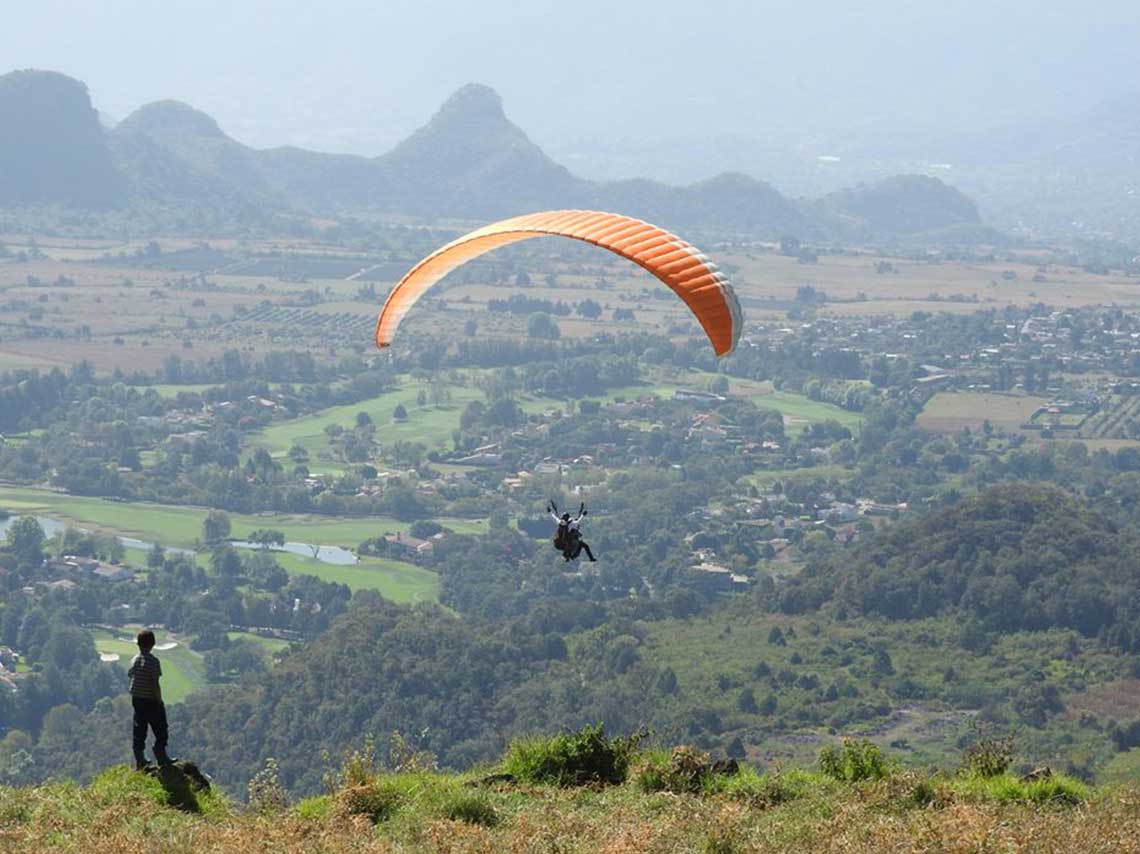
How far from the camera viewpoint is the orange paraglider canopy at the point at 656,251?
13.9 meters

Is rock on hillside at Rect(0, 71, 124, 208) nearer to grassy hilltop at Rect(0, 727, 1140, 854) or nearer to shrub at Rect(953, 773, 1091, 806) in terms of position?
grassy hilltop at Rect(0, 727, 1140, 854)

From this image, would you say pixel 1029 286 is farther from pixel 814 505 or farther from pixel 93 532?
pixel 93 532

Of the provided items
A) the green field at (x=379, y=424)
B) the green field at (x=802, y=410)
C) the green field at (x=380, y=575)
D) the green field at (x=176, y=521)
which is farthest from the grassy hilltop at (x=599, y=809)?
the green field at (x=802, y=410)

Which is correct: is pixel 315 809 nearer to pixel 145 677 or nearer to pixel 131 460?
pixel 145 677

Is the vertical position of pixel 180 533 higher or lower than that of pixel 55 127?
lower

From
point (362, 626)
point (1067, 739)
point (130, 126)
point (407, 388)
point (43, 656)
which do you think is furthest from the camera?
point (130, 126)

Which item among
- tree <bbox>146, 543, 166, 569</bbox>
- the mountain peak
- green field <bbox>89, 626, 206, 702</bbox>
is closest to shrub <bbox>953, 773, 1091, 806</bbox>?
green field <bbox>89, 626, 206, 702</bbox>

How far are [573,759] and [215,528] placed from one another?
45.8 m

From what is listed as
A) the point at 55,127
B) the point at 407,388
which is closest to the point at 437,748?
the point at 407,388

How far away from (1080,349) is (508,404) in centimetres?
3407

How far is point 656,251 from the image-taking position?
14.4 m

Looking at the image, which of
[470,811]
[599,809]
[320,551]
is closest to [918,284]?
[320,551]

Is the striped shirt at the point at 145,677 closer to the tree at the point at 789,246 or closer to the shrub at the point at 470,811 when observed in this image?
the shrub at the point at 470,811

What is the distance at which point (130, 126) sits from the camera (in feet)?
595
